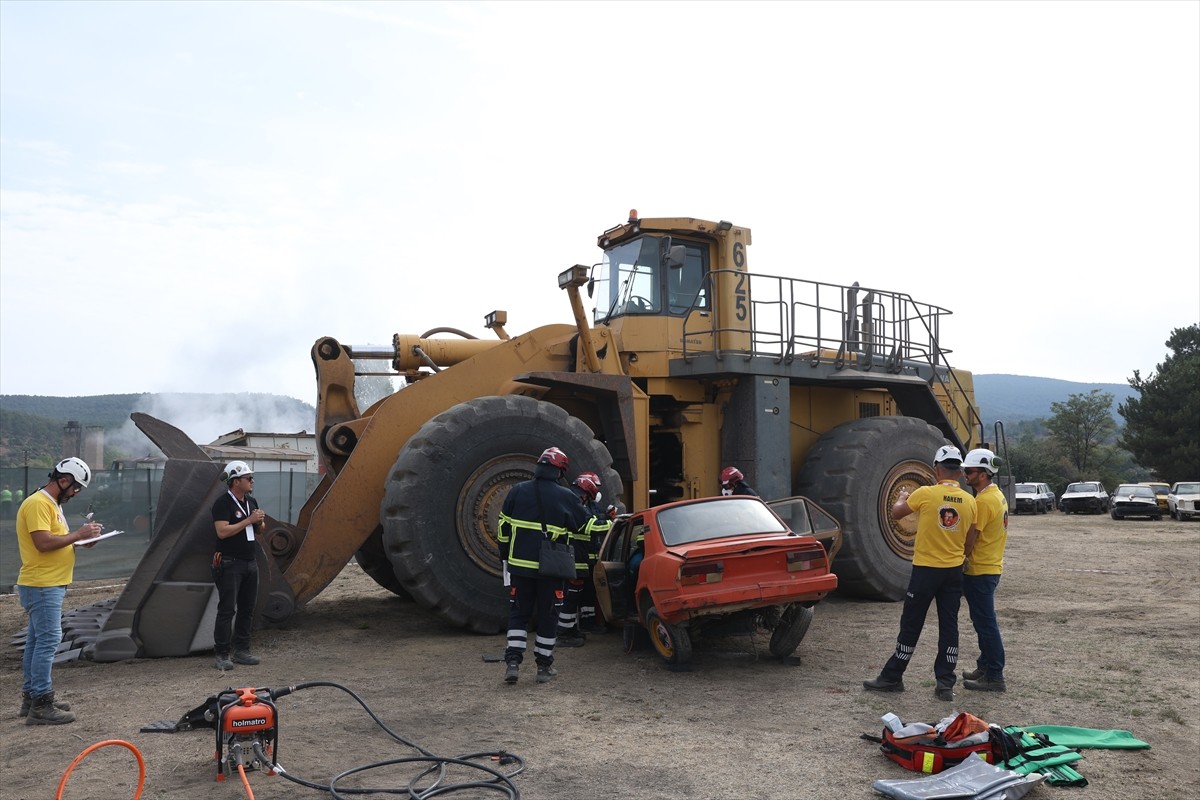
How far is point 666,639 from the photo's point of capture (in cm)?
816

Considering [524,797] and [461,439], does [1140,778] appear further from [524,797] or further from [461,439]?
[461,439]

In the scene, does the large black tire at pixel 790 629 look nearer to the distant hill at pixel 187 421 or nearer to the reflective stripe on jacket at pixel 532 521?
the reflective stripe on jacket at pixel 532 521

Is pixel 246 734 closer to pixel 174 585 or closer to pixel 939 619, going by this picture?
pixel 174 585

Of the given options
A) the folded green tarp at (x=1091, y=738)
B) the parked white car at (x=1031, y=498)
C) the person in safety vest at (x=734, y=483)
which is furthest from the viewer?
the parked white car at (x=1031, y=498)

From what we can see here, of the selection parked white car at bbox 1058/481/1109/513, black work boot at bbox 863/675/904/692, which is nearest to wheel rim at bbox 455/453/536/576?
black work boot at bbox 863/675/904/692

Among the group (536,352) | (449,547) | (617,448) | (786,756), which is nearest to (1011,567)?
(617,448)

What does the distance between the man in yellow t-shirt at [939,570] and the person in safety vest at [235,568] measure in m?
5.43

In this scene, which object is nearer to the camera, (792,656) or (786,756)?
(786,756)

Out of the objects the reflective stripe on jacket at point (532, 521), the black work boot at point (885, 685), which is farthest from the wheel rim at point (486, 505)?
the black work boot at point (885, 685)

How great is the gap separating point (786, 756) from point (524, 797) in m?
1.67

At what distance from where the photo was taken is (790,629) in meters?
8.22

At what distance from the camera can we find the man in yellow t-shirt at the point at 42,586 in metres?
6.70

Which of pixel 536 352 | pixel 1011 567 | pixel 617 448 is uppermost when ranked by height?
→ pixel 536 352

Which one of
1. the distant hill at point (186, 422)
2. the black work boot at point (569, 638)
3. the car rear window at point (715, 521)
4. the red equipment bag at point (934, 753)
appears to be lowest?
the black work boot at point (569, 638)
